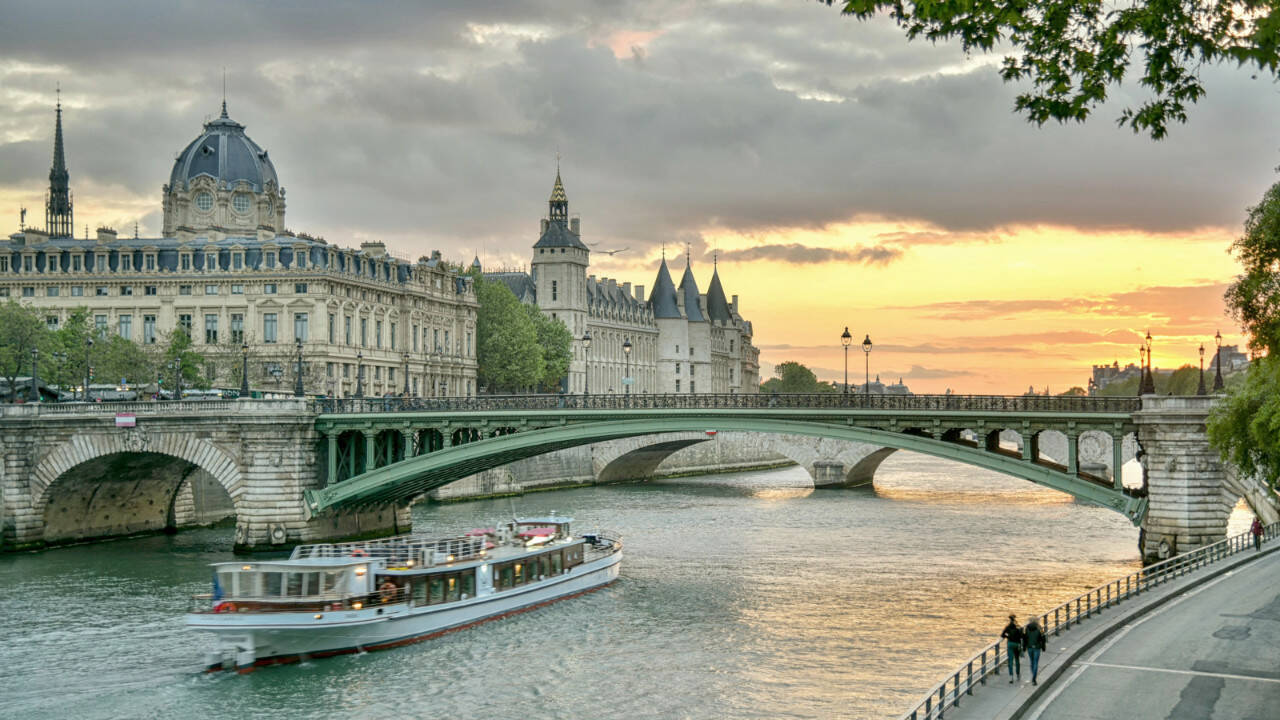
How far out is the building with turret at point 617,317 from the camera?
155m

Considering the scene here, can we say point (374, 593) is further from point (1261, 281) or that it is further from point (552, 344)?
point (552, 344)

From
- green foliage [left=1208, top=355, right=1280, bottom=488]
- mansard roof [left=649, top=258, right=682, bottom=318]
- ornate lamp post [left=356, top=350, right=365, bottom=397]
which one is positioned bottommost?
green foliage [left=1208, top=355, right=1280, bottom=488]

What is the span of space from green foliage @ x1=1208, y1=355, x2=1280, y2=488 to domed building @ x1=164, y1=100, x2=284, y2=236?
259 ft

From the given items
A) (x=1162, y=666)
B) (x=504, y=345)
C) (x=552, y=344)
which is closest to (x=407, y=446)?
(x=1162, y=666)

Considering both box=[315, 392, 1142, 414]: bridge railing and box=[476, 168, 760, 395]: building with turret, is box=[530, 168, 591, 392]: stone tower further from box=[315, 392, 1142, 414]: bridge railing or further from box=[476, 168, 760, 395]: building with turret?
box=[315, 392, 1142, 414]: bridge railing

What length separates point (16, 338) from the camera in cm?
7925

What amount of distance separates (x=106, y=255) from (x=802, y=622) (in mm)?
69561

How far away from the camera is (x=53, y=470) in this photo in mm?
56719

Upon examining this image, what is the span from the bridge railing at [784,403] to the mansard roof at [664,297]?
122 metres

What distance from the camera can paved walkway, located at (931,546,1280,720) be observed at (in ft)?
79.4

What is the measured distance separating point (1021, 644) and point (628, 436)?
1138 inches

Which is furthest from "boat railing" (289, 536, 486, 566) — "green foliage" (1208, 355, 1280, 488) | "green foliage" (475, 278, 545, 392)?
"green foliage" (475, 278, 545, 392)

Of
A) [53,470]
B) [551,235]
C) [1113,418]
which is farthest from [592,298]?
[1113,418]

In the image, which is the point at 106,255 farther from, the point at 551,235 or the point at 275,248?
the point at 551,235
